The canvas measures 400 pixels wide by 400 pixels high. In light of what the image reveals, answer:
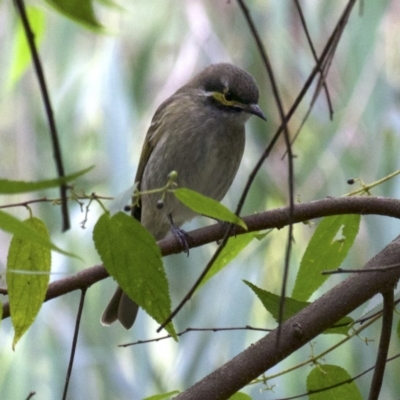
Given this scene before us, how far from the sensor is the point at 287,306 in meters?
1.46

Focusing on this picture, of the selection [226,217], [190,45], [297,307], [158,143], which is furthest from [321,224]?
[190,45]

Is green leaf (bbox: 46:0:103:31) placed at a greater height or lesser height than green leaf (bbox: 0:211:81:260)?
greater

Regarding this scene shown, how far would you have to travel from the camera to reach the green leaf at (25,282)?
124 cm

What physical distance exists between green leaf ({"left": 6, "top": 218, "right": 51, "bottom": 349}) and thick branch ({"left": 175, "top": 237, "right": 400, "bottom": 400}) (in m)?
0.27

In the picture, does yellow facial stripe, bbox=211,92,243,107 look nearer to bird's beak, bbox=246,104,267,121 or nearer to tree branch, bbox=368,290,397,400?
bird's beak, bbox=246,104,267,121

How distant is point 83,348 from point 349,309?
8.54 ft

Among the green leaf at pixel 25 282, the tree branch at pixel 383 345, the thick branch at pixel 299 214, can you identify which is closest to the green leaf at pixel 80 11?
the green leaf at pixel 25 282

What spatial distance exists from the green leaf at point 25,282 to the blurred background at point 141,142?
1.90 metres

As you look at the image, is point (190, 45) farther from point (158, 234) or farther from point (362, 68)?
point (158, 234)

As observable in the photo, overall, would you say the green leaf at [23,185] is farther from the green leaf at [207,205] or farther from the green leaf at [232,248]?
the green leaf at [232,248]

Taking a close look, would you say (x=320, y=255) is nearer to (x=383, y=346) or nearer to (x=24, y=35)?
(x=383, y=346)

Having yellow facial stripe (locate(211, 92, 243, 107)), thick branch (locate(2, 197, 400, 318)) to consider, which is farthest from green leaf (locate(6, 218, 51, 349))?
yellow facial stripe (locate(211, 92, 243, 107))

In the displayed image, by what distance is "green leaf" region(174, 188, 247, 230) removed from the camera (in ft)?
3.34

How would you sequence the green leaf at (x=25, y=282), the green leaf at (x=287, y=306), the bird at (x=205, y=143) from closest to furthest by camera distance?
the green leaf at (x=25, y=282), the green leaf at (x=287, y=306), the bird at (x=205, y=143)
